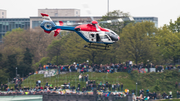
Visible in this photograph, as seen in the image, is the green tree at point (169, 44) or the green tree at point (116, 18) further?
the green tree at point (116, 18)

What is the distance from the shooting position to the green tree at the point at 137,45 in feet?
253

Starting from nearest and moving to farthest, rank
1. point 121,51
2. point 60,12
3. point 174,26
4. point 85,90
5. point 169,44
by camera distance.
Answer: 1. point 85,90
2. point 169,44
3. point 121,51
4. point 174,26
5. point 60,12

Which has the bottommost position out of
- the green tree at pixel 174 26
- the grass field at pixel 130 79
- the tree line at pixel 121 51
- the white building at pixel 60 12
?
the grass field at pixel 130 79

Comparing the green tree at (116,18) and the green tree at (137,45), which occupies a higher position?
the green tree at (116,18)

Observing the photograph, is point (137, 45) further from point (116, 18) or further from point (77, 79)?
point (77, 79)

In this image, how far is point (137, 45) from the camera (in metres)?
77.3

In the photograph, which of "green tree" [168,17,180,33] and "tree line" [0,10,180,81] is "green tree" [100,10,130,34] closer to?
"tree line" [0,10,180,81]

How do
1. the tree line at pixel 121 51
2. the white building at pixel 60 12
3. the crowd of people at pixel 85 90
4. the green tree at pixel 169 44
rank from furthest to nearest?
1. the white building at pixel 60 12
2. the green tree at pixel 169 44
3. the tree line at pixel 121 51
4. the crowd of people at pixel 85 90

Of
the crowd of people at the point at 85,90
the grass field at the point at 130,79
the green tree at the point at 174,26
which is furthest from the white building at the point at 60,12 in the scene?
the crowd of people at the point at 85,90

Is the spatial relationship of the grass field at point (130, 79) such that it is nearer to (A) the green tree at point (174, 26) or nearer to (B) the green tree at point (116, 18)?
(A) the green tree at point (174, 26)

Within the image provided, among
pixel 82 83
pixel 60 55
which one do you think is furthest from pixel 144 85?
pixel 60 55

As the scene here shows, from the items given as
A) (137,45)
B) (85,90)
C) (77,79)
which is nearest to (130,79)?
(77,79)

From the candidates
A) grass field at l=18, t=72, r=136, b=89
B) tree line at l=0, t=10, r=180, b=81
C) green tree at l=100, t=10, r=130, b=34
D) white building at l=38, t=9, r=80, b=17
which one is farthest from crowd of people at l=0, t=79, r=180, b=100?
white building at l=38, t=9, r=80, b=17

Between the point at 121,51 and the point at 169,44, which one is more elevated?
the point at 169,44
